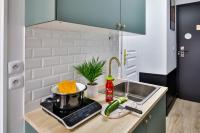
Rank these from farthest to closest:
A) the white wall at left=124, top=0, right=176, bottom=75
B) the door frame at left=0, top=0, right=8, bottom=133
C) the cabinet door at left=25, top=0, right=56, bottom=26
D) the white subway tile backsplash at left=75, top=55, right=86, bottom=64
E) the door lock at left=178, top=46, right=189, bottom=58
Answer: the door lock at left=178, top=46, right=189, bottom=58, the white wall at left=124, top=0, right=176, bottom=75, the white subway tile backsplash at left=75, top=55, right=86, bottom=64, the door frame at left=0, top=0, right=8, bottom=133, the cabinet door at left=25, top=0, right=56, bottom=26

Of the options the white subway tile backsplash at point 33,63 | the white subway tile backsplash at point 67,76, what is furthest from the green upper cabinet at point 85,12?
the white subway tile backsplash at point 67,76

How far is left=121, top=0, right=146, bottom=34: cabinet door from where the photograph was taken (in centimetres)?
119

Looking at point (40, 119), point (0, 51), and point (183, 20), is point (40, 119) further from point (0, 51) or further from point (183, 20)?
point (183, 20)

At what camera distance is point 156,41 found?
2371mm

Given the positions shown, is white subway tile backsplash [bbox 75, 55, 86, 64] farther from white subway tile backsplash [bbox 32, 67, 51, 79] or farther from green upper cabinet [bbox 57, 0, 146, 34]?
green upper cabinet [bbox 57, 0, 146, 34]

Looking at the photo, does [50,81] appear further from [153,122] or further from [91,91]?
[153,122]

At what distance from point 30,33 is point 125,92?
45.1 inches

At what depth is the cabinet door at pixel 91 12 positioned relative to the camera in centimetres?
71

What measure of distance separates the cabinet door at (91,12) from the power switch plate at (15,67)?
41cm

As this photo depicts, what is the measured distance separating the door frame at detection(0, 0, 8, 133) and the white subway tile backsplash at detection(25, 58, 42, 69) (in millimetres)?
128

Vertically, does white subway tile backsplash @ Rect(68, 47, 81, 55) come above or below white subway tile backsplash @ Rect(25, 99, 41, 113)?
above

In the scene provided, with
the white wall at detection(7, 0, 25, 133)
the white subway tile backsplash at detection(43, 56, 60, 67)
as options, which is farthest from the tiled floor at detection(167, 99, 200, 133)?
the white wall at detection(7, 0, 25, 133)

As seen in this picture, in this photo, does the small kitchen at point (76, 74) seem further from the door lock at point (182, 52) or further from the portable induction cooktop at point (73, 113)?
the door lock at point (182, 52)

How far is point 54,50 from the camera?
1102 mm
